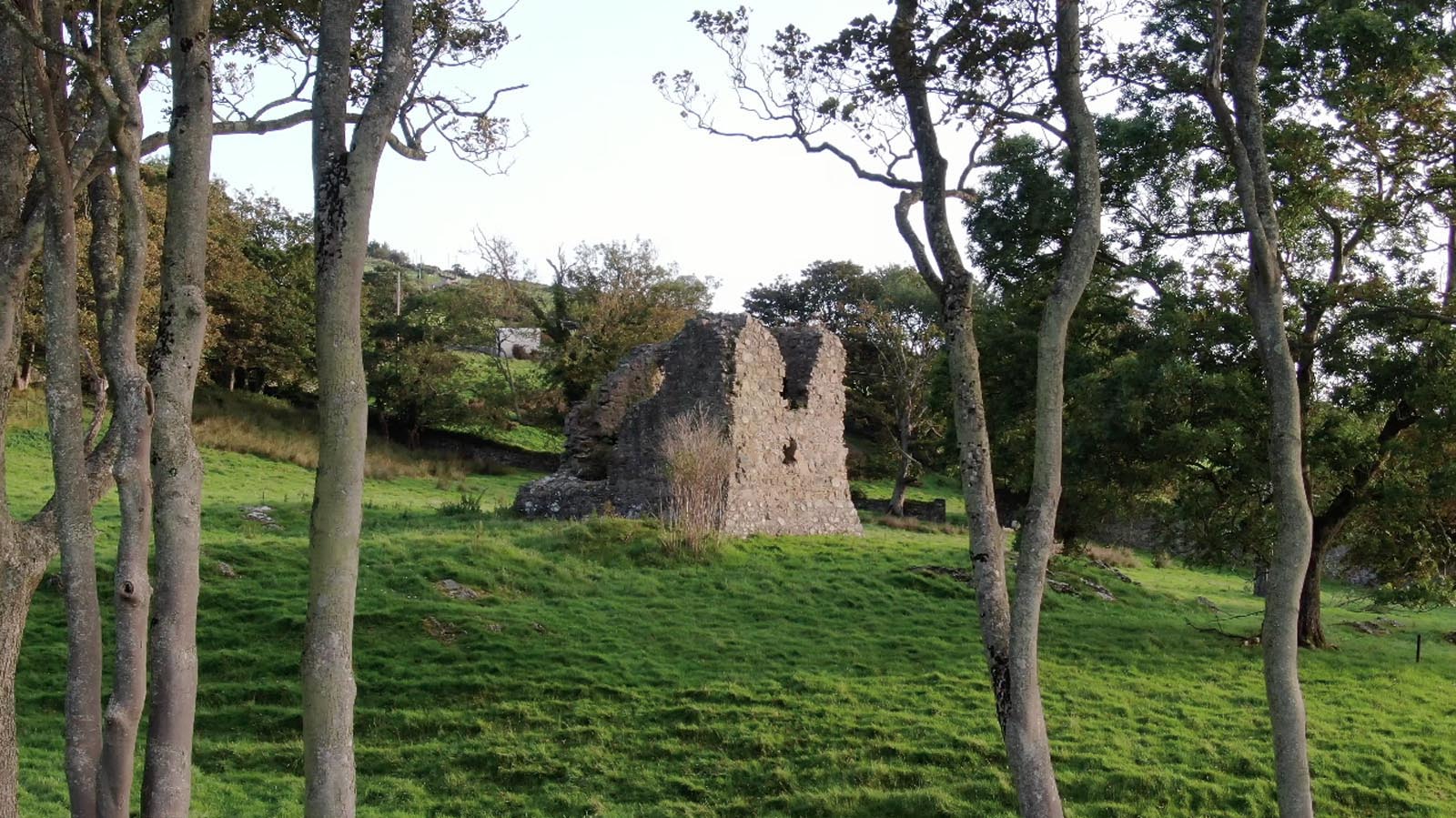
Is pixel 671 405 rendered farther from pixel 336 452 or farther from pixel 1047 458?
pixel 336 452

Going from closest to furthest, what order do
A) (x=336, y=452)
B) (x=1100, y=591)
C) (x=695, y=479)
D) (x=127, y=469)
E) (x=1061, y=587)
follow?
(x=336, y=452)
(x=127, y=469)
(x=1061, y=587)
(x=1100, y=591)
(x=695, y=479)

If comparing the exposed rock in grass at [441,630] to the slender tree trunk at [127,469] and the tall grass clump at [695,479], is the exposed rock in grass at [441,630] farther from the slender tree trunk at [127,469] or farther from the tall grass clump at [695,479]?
the slender tree trunk at [127,469]

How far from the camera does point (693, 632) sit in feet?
46.7

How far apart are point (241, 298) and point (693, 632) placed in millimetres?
26449

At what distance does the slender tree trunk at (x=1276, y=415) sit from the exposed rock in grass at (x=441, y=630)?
29.0 ft

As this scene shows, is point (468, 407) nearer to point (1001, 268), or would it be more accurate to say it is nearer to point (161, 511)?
point (1001, 268)

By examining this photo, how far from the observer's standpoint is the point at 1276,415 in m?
8.09

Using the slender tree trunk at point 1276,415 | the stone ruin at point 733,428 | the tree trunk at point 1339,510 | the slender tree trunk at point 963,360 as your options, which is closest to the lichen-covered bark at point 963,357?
the slender tree trunk at point 963,360

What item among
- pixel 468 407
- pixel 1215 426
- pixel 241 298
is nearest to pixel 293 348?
pixel 241 298

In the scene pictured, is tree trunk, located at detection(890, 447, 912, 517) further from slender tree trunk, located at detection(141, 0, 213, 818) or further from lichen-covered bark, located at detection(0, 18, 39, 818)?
slender tree trunk, located at detection(141, 0, 213, 818)

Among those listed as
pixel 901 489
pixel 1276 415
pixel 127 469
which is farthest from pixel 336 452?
pixel 901 489

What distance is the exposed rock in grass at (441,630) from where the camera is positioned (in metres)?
13.2

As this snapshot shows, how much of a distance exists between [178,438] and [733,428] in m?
15.9

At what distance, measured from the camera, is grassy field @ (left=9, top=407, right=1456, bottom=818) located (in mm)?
10086
